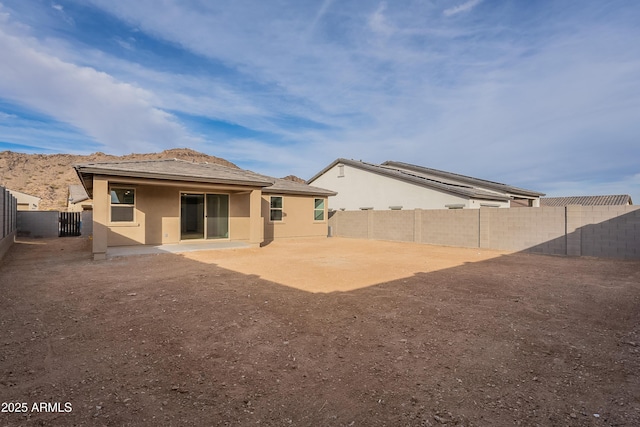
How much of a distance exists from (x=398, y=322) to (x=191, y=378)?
2749 millimetres

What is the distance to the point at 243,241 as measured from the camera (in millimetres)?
14430

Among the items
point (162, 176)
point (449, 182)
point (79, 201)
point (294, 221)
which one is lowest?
point (294, 221)

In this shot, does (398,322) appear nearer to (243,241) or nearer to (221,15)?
(243,241)

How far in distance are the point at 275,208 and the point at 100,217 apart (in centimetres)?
863

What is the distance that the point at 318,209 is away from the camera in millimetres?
19109

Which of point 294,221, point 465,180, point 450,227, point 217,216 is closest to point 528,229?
point 450,227

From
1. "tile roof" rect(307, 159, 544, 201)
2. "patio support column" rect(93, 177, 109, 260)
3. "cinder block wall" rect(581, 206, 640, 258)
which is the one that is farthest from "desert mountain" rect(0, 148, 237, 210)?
"cinder block wall" rect(581, 206, 640, 258)

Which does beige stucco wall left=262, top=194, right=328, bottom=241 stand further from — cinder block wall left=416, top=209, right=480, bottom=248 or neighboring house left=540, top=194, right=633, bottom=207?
neighboring house left=540, top=194, right=633, bottom=207

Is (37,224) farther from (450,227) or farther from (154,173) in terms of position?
(450,227)

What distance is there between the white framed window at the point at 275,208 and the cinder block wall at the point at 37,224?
13.6 metres

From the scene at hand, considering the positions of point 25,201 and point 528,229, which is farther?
point 25,201

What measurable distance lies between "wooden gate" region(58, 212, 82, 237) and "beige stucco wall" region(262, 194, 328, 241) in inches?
511

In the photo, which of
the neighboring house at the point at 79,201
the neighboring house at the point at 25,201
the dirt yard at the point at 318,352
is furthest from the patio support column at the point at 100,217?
the neighboring house at the point at 25,201

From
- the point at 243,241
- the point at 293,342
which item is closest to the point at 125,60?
the point at 243,241
